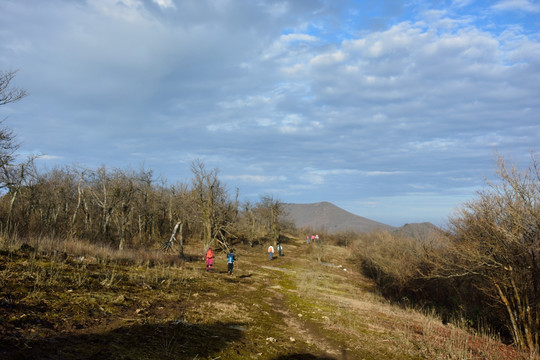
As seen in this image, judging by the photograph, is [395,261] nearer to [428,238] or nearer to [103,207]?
[428,238]

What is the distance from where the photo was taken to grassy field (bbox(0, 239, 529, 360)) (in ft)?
18.1

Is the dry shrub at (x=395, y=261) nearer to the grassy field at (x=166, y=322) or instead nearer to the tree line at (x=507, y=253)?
the tree line at (x=507, y=253)

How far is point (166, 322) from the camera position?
24.9 feet

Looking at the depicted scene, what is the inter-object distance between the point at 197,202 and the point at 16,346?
3165cm

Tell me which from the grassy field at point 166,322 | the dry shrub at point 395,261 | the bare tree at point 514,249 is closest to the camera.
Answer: the grassy field at point 166,322

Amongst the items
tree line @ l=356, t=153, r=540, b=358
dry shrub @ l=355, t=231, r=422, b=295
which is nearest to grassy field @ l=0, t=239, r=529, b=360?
tree line @ l=356, t=153, r=540, b=358

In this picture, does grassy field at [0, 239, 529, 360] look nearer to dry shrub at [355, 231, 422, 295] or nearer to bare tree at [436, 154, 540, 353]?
bare tree at [436, 154, 540, 353]

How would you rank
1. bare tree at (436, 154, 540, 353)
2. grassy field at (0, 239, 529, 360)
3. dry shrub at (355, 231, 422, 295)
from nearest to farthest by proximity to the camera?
grassy field at (0, 239, 529, 360) → bare tree at (436, 154, 540, 353) → dry shrub at (355, 231, 422, 295)

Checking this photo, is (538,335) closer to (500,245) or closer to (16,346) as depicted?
(500,245)

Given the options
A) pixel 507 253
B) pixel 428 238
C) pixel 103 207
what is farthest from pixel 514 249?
pixel 103 207

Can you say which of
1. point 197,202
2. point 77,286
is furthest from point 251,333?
point 197,202

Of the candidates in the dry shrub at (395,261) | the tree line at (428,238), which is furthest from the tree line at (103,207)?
the dry shrub at (395,261)

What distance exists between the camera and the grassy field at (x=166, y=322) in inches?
218

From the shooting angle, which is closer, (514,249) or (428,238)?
(514,249)
